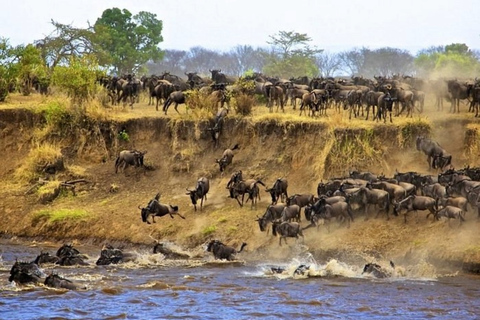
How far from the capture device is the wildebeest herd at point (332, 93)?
90.1 ft

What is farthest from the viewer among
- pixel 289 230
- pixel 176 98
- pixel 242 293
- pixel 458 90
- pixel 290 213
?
pixel 176 98

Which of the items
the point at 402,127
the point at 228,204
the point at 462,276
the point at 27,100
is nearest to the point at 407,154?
the point at 402,127

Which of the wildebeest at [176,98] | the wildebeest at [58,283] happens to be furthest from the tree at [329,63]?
the wildebeest at [58,283]

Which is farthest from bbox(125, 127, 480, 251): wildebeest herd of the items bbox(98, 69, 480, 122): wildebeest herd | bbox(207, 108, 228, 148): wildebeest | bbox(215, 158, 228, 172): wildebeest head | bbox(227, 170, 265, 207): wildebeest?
bbox(207, 108, 228, 148): wildebeest

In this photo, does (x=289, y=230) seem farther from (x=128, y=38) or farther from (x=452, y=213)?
(x=128, y=38)

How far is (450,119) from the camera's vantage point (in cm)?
2672

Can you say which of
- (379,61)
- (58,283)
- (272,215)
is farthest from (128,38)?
(58,283)

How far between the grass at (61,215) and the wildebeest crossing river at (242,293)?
4.39 metres

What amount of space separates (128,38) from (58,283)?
3924cm

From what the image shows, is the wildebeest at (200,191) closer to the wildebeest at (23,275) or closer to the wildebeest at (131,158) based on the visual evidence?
the wildebeest at (131,158)

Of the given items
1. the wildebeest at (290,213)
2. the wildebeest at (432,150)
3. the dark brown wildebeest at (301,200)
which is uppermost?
the wildebeest at (432,150)

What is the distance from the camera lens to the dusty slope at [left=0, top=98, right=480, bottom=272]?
2147 cm

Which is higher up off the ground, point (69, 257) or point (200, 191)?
point (200, 191)

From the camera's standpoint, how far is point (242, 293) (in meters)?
17.8
